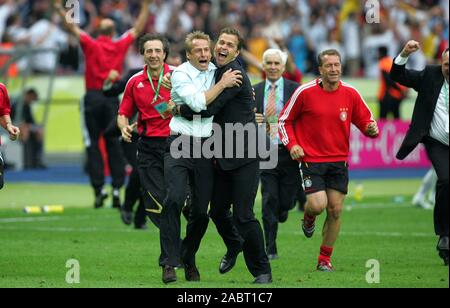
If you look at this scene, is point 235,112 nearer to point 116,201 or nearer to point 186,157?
point 186,157

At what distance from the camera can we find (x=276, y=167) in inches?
593

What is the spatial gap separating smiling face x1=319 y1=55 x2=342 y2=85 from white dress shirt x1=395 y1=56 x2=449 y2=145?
2.26ft

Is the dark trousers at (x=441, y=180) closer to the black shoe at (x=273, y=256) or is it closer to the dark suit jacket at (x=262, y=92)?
the black shoe at (x=273, y=256)

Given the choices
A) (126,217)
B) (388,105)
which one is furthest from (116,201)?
(388,105)

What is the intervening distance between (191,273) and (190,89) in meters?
1.98

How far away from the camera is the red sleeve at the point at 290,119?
43.9 ft

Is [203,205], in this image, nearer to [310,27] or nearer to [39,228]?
[39,228]

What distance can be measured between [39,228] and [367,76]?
17.6m

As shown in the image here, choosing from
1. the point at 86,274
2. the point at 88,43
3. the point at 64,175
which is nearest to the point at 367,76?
the point at 64,175

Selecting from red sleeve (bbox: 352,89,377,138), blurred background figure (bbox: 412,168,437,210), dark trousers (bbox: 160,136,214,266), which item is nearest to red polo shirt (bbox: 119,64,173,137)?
dark trousers (bbox: 160,136,214,266)

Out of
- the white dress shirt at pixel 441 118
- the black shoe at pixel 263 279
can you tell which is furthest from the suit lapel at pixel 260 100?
the black shoe at pixel 263 279

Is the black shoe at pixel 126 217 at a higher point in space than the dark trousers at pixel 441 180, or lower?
lower

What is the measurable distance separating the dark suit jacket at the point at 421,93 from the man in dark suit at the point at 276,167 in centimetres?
188

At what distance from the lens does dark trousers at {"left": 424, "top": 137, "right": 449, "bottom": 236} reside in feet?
43.3
